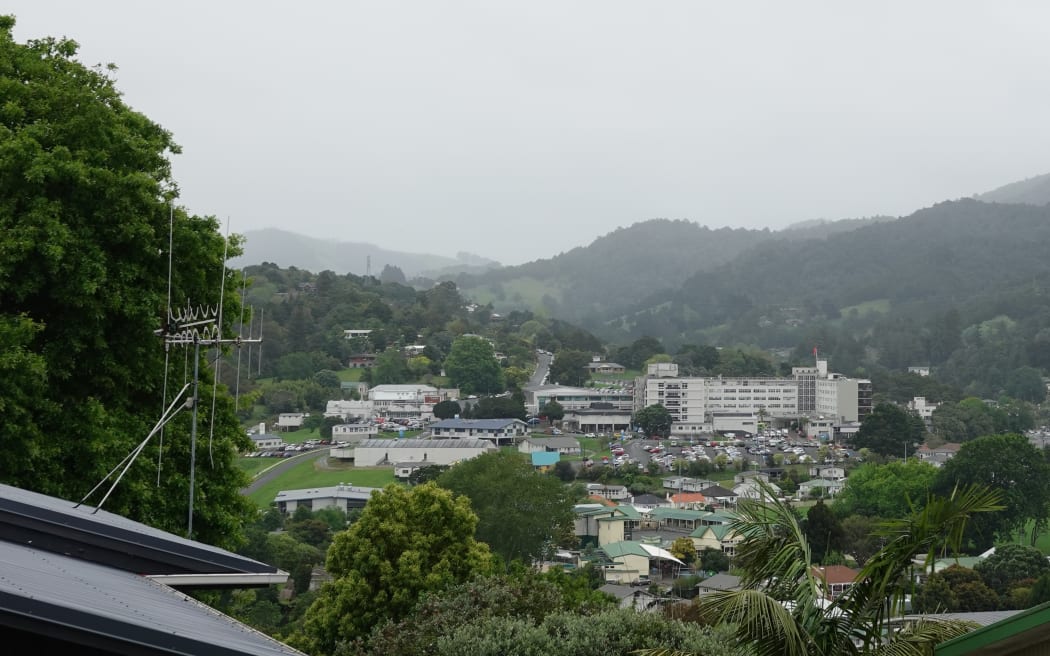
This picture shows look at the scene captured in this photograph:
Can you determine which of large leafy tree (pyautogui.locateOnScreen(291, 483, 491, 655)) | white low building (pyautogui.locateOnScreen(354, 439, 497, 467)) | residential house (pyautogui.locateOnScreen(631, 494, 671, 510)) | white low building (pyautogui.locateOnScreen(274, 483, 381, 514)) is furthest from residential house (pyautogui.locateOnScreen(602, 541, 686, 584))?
large leafy tree (pyautogui.locateOnScreen(291, 483, 491, 655))

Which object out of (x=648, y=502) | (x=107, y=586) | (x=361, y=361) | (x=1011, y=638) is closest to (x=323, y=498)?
(x=648, y=502)

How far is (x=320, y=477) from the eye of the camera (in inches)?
2442

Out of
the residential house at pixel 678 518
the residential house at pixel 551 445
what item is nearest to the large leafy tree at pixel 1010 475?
the residential house at pixel 678 518

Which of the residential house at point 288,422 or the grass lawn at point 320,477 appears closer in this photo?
the grass lawn at point 320,477

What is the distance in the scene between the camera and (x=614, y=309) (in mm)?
196625

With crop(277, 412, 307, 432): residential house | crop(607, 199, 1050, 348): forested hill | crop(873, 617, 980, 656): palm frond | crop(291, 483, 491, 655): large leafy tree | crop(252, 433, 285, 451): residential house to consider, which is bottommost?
crop(252, 433, 285, 451): residential house

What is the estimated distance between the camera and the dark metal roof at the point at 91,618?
8.68 ft

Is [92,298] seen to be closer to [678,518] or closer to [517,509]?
[517,509]

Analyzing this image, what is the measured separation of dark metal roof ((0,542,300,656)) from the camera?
2646 millimetres

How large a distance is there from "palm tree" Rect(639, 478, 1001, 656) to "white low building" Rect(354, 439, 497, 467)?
60507 millimetres

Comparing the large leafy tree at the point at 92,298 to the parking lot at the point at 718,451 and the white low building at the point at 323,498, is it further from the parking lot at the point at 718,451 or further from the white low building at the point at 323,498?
the parking lot at the point at 718,451

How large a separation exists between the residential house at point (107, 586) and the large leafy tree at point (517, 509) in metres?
26.4

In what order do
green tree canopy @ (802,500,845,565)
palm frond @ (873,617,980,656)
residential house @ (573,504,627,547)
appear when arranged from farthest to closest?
residential house @ (573,504,627,547)
green tree canopy @ (802,500,845,565)
palm frond @ (873,617,980,656)

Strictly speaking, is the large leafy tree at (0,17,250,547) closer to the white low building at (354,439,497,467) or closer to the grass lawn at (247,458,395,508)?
the grass lawn at (247,458,395,508)
